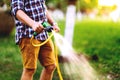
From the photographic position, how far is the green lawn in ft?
28.6

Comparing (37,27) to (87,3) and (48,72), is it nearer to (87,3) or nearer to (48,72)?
(48,72)

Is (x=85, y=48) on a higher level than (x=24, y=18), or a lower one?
lower

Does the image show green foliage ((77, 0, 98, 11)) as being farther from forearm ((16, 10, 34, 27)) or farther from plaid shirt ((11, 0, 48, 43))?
forearm ((16, 10, 34, 27))

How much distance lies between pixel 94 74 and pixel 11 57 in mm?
2839

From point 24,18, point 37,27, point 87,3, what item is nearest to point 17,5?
point 24,18

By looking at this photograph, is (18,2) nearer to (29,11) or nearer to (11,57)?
(29,11)

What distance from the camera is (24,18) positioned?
5664 millimetres

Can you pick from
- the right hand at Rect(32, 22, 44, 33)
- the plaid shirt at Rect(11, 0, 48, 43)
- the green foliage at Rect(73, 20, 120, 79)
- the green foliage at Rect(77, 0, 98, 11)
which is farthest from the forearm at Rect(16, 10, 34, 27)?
the green foliage at Rect(77, 0, 98, 11)

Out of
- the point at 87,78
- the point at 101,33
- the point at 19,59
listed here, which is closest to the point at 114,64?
the point at 87,78

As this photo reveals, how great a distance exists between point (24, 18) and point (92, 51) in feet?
20.5

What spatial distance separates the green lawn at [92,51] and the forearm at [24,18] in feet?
7.93

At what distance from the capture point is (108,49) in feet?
38.6

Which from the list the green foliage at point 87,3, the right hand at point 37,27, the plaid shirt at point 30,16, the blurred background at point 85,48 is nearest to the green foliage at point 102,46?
the blurred background at point 85,48

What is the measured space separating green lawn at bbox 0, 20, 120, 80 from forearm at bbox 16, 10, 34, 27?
95.2 inches
